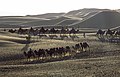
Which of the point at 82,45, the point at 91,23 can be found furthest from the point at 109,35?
the point at 91,23

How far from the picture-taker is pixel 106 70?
5128 centimetres

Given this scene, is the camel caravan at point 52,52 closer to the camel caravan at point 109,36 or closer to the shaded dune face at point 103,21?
the camel caravan at point 109,36

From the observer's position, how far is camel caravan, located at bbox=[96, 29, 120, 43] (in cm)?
9479

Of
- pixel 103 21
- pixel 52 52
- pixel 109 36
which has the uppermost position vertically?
pixel 52 52

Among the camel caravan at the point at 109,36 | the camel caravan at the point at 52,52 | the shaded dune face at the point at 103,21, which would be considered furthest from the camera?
the shaded dune face at the point at 103,21

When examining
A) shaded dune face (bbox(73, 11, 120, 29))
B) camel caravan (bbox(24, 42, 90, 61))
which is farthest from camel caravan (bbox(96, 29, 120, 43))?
shaded dune face (bbox(73, 11, 120, 29))

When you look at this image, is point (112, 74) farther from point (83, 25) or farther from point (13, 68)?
point (83, 25)

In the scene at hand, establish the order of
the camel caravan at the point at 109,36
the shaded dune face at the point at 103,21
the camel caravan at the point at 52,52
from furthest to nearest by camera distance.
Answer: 1. the shaded dune face at the point at 103,21
2. the camel caravan at the point at 109,36
3. the camel caravan at the point at 52,52

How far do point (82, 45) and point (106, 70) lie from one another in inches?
929

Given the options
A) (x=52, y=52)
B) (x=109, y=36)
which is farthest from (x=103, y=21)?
(x=52, y=52)

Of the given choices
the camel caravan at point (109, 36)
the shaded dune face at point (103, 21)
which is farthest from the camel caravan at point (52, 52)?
the shaded dune face at point (103, 21)

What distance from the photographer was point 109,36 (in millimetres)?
103625

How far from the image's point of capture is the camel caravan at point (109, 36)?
94.8m

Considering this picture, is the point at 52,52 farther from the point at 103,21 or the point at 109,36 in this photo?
the point at 103,21
